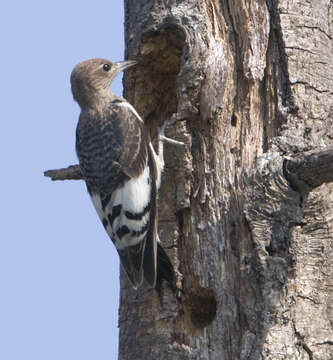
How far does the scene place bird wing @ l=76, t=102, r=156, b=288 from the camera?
4.21 meters

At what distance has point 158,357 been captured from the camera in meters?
3.92

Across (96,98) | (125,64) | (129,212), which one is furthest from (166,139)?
(96,98)

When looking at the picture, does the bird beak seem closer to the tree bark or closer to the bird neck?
the tree bark

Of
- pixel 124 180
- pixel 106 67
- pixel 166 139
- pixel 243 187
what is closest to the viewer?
pixel 243 187

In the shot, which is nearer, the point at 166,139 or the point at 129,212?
the point at 166,139

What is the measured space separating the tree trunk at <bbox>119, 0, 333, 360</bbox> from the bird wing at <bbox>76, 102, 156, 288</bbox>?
133 mm

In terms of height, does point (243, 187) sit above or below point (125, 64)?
below

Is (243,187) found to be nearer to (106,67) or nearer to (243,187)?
(243,187)

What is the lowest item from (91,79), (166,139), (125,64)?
(166,139)

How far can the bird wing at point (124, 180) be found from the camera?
421cm

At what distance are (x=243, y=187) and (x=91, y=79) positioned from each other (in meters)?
2.13

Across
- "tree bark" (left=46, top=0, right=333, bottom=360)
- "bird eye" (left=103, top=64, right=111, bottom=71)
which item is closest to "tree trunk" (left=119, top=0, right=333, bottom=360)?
"tree bark" (left=46, top=0, right=333, bottom=360)

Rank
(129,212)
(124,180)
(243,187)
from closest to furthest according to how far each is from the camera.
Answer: (243,187), (129,212), (124,180)

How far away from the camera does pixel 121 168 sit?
472 cm
